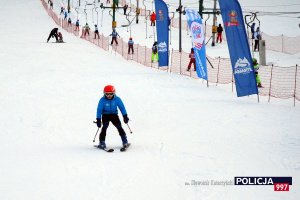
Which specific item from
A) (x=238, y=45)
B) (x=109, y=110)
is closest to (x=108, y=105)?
(x=109, y=110)

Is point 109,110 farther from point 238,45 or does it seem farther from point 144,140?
point 238,45

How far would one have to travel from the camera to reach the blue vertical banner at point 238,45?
44.4 feet

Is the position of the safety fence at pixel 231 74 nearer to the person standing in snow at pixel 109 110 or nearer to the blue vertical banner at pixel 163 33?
the blue vertical banner at pixel 163 33

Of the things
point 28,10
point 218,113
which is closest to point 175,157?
point 218,113

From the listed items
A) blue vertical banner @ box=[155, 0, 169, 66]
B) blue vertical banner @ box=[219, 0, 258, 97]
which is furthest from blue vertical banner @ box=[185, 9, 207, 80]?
blue vertical banner @ box=[155, 0, 169, 66]

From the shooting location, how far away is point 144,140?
991cm

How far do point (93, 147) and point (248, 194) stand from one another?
3965 millimetres

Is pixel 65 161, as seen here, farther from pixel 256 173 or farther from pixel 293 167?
pixel 293 167

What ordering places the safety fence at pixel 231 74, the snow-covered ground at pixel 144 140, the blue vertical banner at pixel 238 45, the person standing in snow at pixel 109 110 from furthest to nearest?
the safety fence at pixel 231 74, the blue vertical banner at pixel 238 45, the person standing in snow at pixel 109 110, the snow-covered ground at pixel 144 140

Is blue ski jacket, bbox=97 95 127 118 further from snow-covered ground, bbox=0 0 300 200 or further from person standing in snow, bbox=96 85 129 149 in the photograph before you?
snow-covered ground, bbox=0 0 300 200

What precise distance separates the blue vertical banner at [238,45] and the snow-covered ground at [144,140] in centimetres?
73

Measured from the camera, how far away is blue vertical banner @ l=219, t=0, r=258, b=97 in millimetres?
13531

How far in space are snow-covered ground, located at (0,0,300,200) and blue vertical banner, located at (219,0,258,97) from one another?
0.73 metres

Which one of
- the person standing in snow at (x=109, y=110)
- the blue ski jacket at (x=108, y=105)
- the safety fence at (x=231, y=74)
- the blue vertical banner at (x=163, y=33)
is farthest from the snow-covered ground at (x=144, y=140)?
the blue vertical banner at (x=163, y=33)
